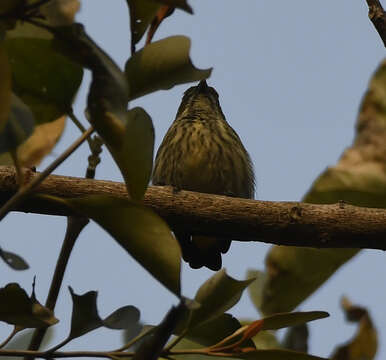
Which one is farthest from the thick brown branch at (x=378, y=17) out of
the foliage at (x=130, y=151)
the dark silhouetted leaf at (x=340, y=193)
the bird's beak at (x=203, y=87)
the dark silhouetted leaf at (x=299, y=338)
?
the bird's beak at (x=203, y=87)

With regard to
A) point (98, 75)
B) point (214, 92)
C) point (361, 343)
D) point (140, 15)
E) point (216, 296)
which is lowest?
point (361, 343)

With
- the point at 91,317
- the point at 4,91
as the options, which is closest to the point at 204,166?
the point at 91,317

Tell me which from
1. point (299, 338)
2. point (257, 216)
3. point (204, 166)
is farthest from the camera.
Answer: point (204, 166)

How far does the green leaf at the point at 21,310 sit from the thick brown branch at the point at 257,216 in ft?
2.81

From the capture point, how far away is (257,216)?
8.46 feet

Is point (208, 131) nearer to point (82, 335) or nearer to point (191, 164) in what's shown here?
point (191, 164)

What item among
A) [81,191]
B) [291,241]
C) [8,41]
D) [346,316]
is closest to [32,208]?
[81,191]

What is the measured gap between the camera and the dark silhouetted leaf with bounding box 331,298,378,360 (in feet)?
3.01

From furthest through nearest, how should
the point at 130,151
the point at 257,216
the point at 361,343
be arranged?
the point at 257,216
the point at 130,151
the point at 361,343

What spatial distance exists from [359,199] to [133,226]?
46 centimetres

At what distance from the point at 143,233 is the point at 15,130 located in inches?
12.3

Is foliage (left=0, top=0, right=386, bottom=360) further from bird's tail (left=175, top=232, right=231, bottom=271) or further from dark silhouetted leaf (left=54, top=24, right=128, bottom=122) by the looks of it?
bird's tail (left=175, top=232, right=231, bottom=271)

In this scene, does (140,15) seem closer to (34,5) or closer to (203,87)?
(34,5)

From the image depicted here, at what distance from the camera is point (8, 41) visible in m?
1.46
